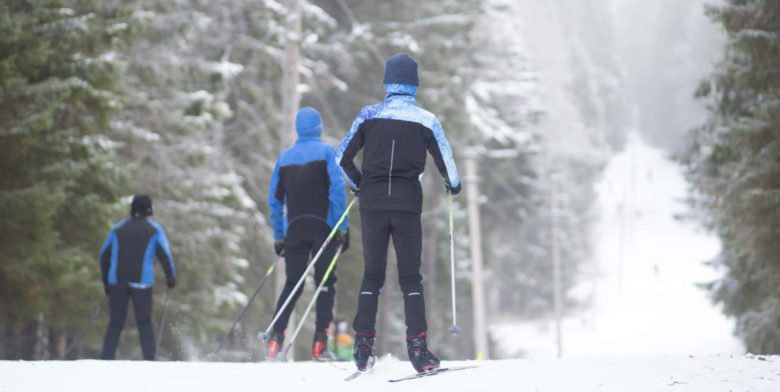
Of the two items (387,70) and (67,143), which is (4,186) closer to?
(67,143)

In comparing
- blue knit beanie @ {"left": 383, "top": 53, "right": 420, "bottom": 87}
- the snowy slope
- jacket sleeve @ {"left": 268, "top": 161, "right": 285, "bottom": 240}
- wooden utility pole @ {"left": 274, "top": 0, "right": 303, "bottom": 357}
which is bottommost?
the snowy slope

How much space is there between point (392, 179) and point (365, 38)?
18405 millimetres

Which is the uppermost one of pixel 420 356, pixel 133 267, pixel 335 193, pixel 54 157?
pixel 54 157

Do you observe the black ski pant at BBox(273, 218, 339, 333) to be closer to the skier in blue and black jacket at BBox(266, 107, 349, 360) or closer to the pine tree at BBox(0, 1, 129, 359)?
the skier in blue and black jacket at BBox(266, 107, 349, 360)

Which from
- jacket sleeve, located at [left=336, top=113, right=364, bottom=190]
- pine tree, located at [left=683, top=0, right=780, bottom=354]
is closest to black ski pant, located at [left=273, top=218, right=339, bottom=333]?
jacket sleeve, located at [left=336, top=113, right=364, bottom=190]

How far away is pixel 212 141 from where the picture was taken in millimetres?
21672

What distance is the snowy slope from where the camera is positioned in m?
6.86

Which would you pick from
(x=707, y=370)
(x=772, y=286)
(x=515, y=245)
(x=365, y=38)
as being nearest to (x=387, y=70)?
(x=707, y=370)

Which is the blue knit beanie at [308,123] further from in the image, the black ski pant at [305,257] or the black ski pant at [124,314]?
the black ski pant at [124,314]

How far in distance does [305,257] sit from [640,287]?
6203 cm

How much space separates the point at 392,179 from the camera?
734 cm

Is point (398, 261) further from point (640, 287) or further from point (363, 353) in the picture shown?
point (640, 287)

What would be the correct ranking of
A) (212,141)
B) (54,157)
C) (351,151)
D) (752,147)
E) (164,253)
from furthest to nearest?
(212,141), (752,147), (54,157), (164,253), (351,151)

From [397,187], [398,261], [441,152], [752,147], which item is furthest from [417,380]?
[752,147]
